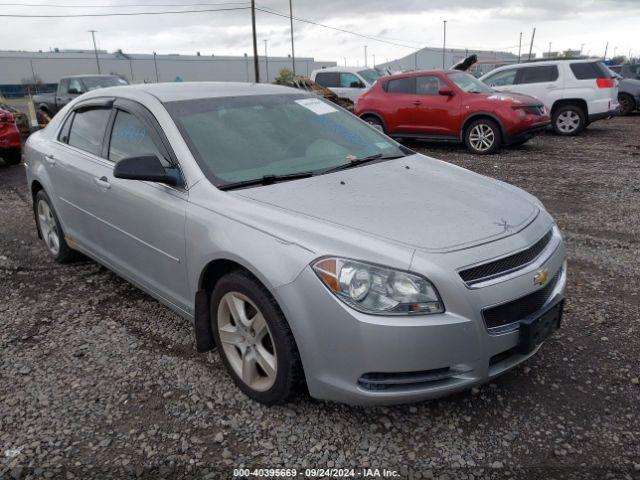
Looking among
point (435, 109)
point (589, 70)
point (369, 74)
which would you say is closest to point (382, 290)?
point (435, 109)

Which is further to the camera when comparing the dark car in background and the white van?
the white van

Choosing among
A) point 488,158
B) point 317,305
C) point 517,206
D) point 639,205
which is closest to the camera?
point 317,305

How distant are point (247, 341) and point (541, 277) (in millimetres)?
1470

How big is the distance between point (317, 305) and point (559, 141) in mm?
11140

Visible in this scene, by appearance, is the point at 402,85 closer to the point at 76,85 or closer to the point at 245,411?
the point at 245,411

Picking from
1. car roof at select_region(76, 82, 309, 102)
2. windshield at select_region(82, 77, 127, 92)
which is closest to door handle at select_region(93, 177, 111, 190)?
car roof at select_region(76, 82, 309, 102)

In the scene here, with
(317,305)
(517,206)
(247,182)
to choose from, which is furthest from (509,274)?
(247,182)

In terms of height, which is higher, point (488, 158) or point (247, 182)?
point (247, 182)

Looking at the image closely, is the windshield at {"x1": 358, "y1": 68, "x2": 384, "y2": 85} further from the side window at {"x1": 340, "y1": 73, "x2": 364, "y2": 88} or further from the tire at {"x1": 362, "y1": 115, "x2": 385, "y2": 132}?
the tire at {"x1": 362, "y1": 115, "x2": 385, "y2": 132}

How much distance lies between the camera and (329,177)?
3.07m

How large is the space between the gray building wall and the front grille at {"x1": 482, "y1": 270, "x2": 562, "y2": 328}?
183ft

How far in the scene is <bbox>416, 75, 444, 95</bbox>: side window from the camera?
10.7 metres

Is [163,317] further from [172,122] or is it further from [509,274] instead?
[509,274]

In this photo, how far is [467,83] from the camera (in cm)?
1079
